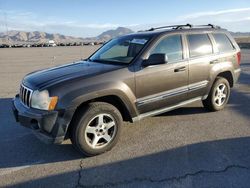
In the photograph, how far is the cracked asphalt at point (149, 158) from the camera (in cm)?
341

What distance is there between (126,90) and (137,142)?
941 millimetres

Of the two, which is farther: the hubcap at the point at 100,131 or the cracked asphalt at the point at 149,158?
the hubcap at the point at 100,131

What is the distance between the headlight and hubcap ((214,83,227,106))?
373cm

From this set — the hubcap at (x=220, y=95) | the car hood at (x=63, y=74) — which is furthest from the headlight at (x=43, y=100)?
the hubcap at (x=220, y=95)

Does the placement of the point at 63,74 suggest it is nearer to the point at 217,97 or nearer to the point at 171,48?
the point at 171,48

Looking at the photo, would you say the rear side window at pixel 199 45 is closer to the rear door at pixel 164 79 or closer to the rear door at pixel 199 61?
the rear door at pixel 199 61

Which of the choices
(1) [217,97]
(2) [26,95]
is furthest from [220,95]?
(2) [26,95]

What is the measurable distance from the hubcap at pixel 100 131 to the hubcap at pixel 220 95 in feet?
9.27

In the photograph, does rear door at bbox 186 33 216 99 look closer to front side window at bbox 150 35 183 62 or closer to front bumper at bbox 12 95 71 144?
front side window at bbox 150 35 183 62

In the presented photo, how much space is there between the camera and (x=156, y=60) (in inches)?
173

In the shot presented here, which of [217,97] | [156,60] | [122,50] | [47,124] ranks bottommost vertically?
[217,97]

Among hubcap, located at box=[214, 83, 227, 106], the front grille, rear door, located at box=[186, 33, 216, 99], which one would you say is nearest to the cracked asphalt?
hubcap, located at box=[214, 83, 227, 106]

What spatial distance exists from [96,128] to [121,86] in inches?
29.6

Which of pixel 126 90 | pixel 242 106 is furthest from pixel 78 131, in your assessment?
pixel 242 106
